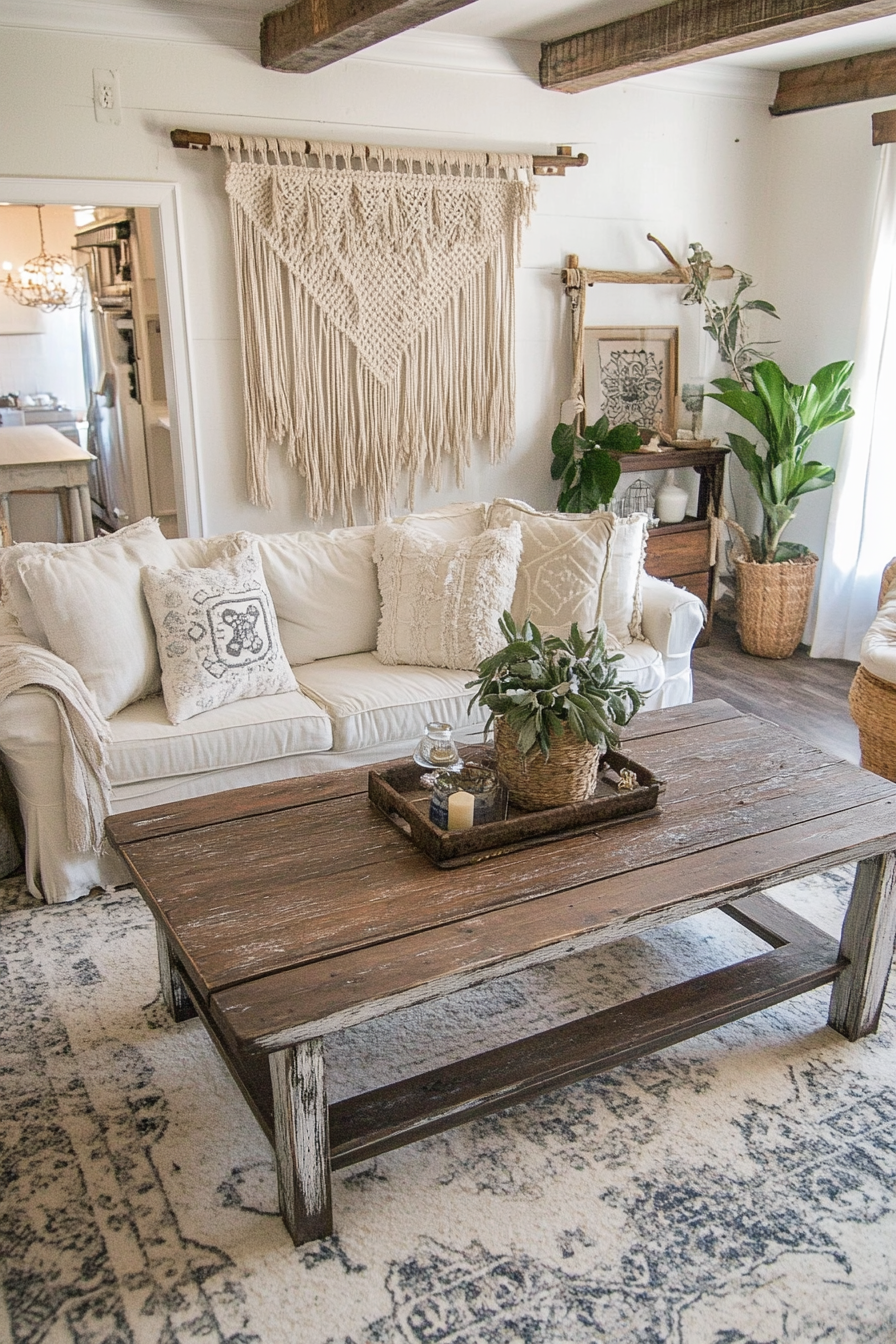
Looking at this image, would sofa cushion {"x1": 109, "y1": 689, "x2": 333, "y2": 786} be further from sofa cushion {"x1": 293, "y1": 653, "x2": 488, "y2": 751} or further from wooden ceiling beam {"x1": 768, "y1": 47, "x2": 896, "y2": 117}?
wooden ceiling beam {"x1": 768, "y1": 47, "x2": 896, "y2": 117}

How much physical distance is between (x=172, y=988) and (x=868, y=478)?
12.1 ft

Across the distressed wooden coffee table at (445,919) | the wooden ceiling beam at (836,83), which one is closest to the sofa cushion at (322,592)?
the distressed wooden coffee table at (445,919)

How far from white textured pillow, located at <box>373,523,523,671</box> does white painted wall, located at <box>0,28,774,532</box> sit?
3.79 ft

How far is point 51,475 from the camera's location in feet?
17.9

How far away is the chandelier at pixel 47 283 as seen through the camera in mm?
7582

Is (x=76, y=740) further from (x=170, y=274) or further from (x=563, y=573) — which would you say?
(x=170, y=274)

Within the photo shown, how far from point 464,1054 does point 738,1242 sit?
0.67m

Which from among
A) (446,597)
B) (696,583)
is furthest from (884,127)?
(446,597)

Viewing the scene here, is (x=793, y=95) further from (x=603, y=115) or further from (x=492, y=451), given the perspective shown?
(x=492, y=451)

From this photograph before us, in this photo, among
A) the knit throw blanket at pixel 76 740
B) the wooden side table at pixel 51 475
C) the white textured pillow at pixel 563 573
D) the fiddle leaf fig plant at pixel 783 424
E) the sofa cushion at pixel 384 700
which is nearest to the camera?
the knit throw blanket at pixel 76 740

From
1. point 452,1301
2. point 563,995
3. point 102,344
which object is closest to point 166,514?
point 102,344

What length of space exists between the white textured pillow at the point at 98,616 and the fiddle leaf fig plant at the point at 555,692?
1206 millimetres

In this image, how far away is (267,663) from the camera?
3230 millimetres

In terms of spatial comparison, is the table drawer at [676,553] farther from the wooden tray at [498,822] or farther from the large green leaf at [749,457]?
the wooden tray at [498,822]
